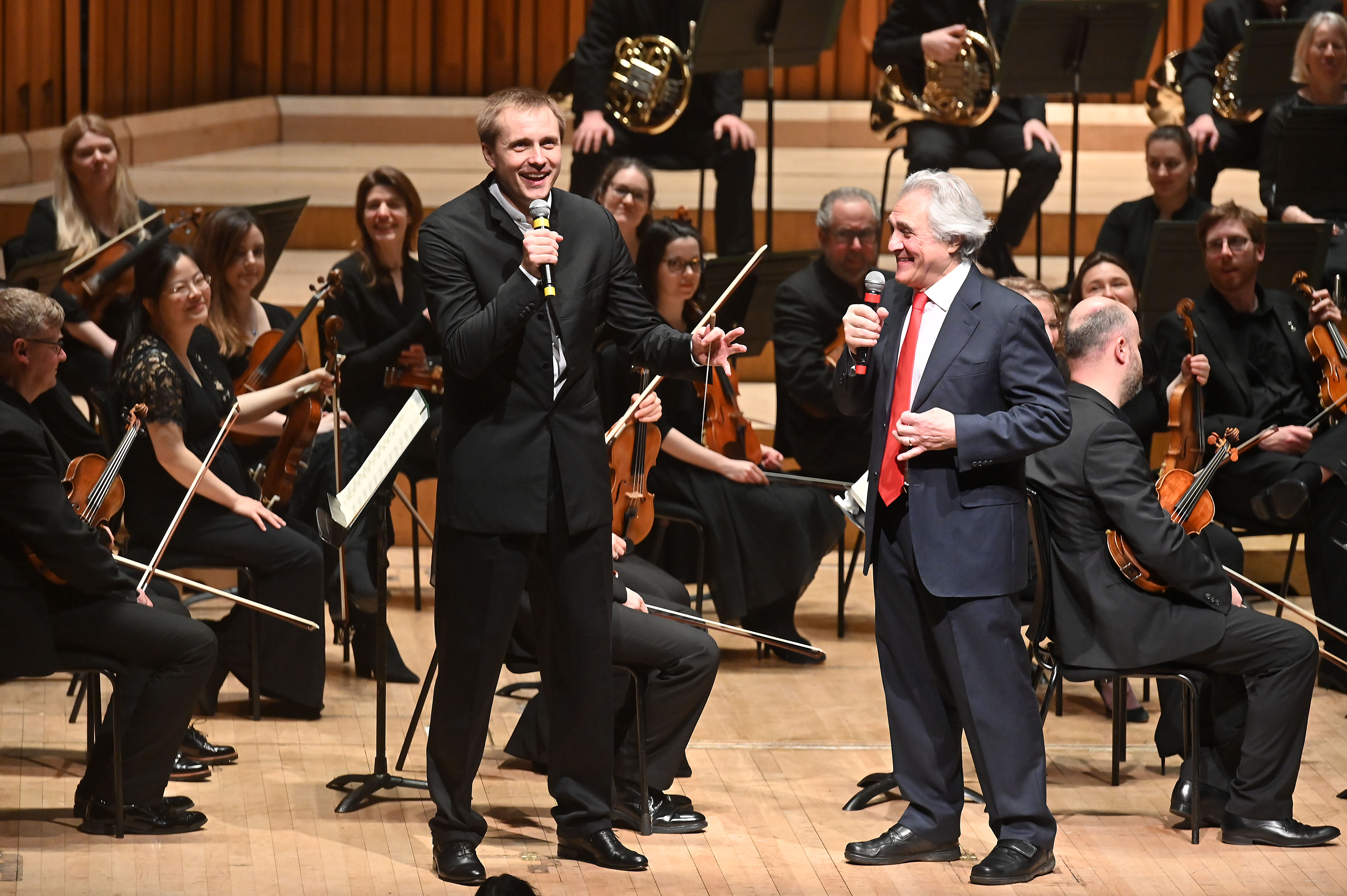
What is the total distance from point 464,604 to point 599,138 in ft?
10.0

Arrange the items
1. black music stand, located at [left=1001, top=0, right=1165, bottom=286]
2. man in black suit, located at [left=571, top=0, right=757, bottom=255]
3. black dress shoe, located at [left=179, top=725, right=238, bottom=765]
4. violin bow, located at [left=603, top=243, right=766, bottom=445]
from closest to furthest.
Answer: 1. violin bow, located at [left=603, top=243, right=766, bottom=445]
2. black dress shoe, located at [left=179, top=725, right=238, bottom=765]
3. black music stand, located at [left=1001, top=0, right=1165, bottom=286]
4. man in black suit, located at [left=571, top=0, right=757, bottom=255]

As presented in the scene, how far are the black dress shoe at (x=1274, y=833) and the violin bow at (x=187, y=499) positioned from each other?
87.5 inches

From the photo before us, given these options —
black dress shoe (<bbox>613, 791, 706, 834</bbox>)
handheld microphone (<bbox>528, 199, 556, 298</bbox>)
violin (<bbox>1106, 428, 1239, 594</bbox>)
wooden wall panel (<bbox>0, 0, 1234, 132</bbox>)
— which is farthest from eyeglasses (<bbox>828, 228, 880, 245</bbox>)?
wooden wall panel (<bbox>0, 0, 1234, 132</bbox>)

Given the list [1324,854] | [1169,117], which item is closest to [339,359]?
[1324,854]

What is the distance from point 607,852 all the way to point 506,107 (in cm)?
137

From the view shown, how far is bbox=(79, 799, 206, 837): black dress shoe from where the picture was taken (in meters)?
3.38

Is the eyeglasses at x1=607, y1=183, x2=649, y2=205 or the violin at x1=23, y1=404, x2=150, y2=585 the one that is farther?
the eyeglasses at x1=607, y1=183, x2=649, y2=205

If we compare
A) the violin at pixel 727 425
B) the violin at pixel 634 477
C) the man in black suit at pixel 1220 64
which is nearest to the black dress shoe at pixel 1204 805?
the violin at pixel 634 477

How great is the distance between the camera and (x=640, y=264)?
448 centimetres

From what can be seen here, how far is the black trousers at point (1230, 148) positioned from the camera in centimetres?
637

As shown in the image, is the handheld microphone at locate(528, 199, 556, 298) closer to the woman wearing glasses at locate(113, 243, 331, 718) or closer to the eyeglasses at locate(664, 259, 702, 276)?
the woman wearing glasses at locate(113, 243, 331, 718)

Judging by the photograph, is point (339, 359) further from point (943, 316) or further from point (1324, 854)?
point (1324, 854)

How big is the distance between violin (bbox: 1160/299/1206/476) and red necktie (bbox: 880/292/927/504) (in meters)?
1.34

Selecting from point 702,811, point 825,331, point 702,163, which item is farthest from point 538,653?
point 702,163
